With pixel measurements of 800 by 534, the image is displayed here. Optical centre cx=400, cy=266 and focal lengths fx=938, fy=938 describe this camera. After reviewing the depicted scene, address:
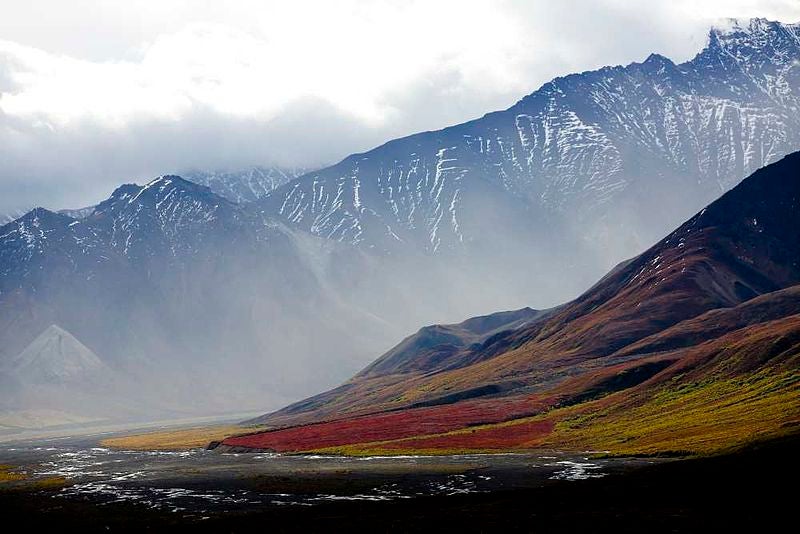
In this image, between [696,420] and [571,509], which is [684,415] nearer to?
[696,420]

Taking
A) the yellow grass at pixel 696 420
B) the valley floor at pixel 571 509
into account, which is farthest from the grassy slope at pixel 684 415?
the valley floor at pixel 571 509

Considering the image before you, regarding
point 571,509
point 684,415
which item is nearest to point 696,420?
point 684,415

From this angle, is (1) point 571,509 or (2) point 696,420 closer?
(1) point 571,509

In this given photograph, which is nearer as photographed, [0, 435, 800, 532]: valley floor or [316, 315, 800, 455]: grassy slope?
[0, 435, 800, 532]: valley floor

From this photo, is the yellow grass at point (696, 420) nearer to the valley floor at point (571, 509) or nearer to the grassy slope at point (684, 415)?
the grassy slope at point (684, 415)

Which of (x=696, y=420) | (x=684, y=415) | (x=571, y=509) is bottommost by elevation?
(x=571, y=509)

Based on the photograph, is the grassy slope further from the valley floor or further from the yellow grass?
the valley floor

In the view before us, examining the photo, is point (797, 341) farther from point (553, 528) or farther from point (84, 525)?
point (84, 525)

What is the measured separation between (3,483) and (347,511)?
82165 millimetres

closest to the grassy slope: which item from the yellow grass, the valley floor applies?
the yellow grass

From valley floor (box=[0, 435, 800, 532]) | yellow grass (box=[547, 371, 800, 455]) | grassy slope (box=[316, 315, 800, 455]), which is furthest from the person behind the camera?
grassy slope (box=[316, 315, 800, 455])

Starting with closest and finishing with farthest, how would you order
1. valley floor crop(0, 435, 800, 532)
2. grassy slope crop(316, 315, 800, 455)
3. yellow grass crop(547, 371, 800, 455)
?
valley floor crop(0, 435, 800, 532) → yellow grass crop(547, 371, 800, 455) → grassy slope crop(316, 315, 800, 455)

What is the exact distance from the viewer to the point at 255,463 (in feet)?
549

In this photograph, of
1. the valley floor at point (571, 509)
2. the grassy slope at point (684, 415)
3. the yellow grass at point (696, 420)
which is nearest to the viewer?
the valley floor at point (571, 509)
